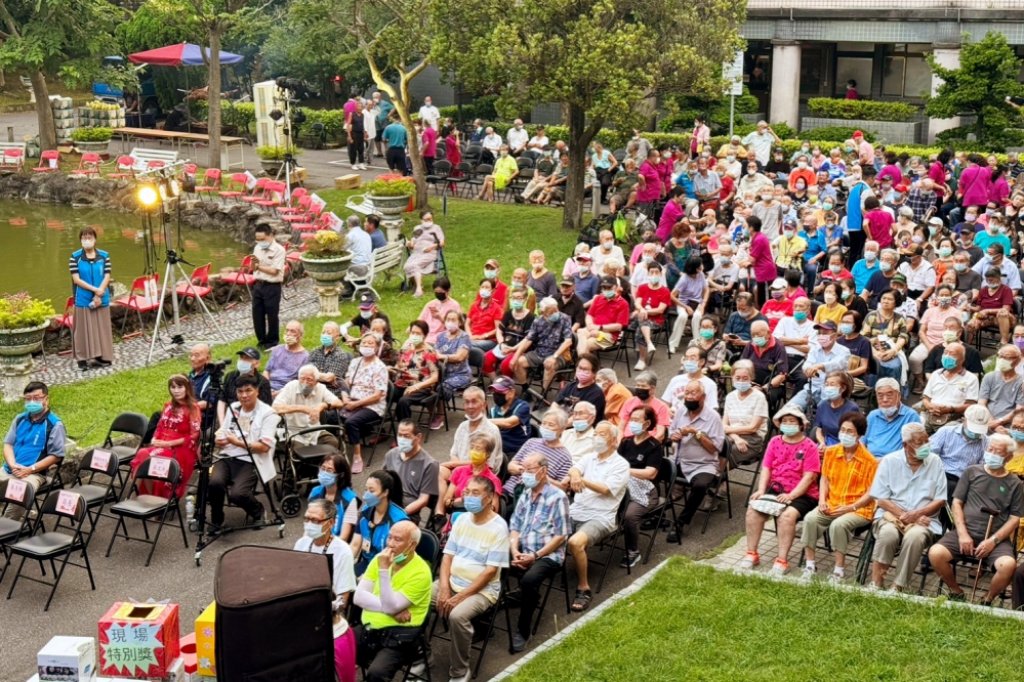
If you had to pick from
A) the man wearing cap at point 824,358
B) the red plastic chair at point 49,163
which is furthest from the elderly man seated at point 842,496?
the red plastic chair at point 49,163

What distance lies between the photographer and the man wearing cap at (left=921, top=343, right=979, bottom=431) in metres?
12.8

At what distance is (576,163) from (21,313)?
1101cm

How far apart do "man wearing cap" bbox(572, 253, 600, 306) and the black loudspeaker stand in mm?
8957

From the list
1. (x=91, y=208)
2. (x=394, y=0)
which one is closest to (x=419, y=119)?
(x=394, y=0)

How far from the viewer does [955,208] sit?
21938 mm

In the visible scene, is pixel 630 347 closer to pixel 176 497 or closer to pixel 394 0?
pixel 176 497

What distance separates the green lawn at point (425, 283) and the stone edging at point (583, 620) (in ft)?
20.7

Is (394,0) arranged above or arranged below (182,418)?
above

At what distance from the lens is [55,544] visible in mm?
10844

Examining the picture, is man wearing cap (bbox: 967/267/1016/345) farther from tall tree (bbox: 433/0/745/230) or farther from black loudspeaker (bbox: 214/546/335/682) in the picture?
black loudspeaker (bbox: 214/546/335/682)

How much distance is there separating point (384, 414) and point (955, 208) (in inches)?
478

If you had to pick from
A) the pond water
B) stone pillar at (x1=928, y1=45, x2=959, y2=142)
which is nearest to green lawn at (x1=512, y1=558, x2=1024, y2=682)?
the pond water

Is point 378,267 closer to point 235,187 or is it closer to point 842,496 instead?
point 235,187

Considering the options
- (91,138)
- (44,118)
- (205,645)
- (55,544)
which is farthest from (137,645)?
(44,118)
